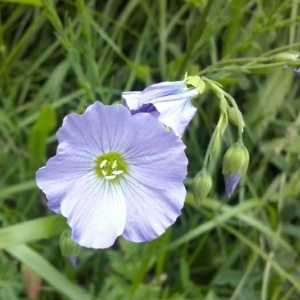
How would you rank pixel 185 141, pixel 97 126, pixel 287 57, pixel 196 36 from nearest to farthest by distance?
pixel 97 126
pixel 287 57
pixel 196 36
pixel 185 141

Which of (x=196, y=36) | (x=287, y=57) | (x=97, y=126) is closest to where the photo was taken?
(x=97, y=126)

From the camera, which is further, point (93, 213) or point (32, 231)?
point (32, 231)

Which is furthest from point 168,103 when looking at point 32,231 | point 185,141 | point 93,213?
point 185,141

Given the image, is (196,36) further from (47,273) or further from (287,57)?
(47,273)

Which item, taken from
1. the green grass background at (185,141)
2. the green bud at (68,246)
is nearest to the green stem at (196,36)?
the green grass background at (185,141)

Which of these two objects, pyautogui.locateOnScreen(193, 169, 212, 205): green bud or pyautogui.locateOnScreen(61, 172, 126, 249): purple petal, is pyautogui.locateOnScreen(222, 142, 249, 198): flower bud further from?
pyautogui.locateOnScreen(61, 172, 126, 249): purple petal

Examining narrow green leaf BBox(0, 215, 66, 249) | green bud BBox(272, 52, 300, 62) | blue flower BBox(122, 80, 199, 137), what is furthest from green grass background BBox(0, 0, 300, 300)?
blue flower BBox(122, 80, 199, 137)

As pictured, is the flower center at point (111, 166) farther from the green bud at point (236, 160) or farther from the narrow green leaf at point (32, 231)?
the narrow green leaf at point (32, 231)
